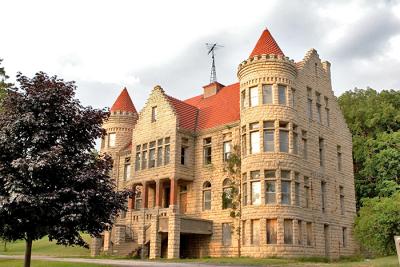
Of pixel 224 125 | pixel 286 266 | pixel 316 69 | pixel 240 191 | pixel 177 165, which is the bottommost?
pixel 286 266

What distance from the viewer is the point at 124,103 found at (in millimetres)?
47906

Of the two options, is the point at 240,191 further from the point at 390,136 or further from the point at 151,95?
the point at 390,136

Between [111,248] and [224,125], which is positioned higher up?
[224,125]

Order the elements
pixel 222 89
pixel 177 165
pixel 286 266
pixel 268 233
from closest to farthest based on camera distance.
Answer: pixel 286 266, pixel 268 233, pixel 177 165, pixel 222 89

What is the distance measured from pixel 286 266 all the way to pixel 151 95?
2217cm

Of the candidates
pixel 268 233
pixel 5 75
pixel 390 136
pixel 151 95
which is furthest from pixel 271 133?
pixel 5 75

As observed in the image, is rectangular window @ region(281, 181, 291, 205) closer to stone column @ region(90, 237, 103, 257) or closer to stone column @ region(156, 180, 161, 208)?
stone column @ region(156, 180, 161, 208)

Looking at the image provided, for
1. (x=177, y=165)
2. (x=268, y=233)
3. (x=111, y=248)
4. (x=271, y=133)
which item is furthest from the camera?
(x=111, y=248)

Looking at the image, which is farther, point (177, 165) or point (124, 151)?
point (124, 151)

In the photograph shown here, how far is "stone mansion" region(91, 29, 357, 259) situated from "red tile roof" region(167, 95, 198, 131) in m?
0.12

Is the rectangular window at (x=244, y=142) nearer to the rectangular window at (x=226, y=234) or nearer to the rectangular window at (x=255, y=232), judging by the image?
the rectangular window at (x=255, y=232)

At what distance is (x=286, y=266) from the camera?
2303cm

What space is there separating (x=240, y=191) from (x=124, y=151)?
14.8 m

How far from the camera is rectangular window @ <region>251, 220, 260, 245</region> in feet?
102
